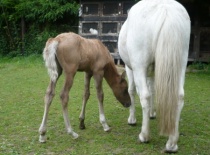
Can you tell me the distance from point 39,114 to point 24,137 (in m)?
1.17

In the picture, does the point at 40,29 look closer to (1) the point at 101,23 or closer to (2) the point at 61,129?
(1) the point at 101,23

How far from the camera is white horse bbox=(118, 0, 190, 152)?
3324mm

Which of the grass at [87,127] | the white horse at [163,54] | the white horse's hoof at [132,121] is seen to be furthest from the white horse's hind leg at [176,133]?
the white horse's hoof at [132,121]

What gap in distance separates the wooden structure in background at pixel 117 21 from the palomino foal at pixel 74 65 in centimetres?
668

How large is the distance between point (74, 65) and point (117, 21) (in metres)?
7.41

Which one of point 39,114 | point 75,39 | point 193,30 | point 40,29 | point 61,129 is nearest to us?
point 75,39

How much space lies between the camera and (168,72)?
332 centimetres

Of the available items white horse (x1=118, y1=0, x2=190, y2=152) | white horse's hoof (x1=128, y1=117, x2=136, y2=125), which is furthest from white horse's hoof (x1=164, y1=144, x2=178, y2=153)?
white horse's hoof (x1=128, y1=117, x2=136, y2=125)

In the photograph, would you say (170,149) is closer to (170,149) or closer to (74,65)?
(170,149)

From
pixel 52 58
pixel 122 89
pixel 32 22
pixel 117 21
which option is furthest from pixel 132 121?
pixel 32 22

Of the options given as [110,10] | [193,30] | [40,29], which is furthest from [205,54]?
[40,29]

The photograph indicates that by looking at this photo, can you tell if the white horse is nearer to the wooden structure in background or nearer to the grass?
the grass

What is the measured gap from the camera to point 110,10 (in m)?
11.1

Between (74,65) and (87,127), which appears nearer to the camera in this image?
(74,65)
